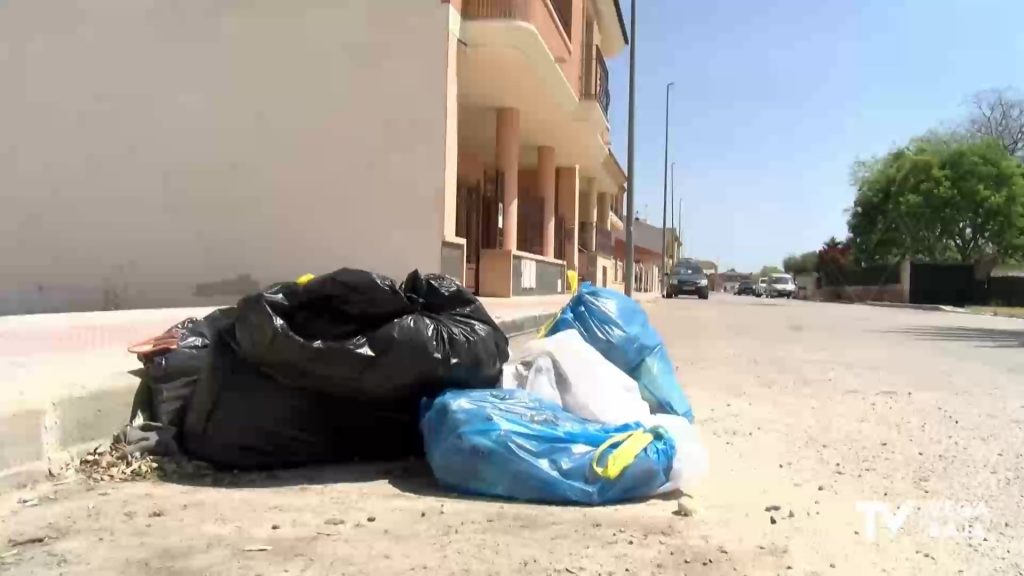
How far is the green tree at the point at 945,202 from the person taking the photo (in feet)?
127

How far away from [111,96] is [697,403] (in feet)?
34.7

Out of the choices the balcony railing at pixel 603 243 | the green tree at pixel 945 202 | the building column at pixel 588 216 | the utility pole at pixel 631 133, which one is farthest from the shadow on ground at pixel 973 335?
the green tree at pixel 945 202

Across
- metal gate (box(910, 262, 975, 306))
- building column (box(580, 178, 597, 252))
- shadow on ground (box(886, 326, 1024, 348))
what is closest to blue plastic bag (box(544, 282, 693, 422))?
shadow on ground (box(886, 326, 1024, 348))

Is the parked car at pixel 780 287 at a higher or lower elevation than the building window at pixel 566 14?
lower

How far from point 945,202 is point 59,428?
42797 mm

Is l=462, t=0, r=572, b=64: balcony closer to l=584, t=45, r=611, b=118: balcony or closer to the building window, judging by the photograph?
the building window

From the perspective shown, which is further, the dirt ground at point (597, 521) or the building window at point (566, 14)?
the building window at point (566, 14)

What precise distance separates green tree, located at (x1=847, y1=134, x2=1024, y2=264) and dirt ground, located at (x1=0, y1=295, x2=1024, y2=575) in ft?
127

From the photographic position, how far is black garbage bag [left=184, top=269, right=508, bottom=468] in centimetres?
373

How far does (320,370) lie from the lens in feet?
12.2

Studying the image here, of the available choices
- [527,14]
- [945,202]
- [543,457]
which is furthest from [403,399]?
[945,202]

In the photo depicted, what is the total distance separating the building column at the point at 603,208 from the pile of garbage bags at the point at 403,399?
32.3m

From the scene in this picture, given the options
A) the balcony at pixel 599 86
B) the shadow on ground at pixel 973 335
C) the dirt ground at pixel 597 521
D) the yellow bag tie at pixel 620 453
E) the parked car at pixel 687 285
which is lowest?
the dirt ground at pixel 597 521

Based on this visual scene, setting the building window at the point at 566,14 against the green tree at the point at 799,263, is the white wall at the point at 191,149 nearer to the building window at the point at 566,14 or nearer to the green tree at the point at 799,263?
the building window at the point at 566,14
